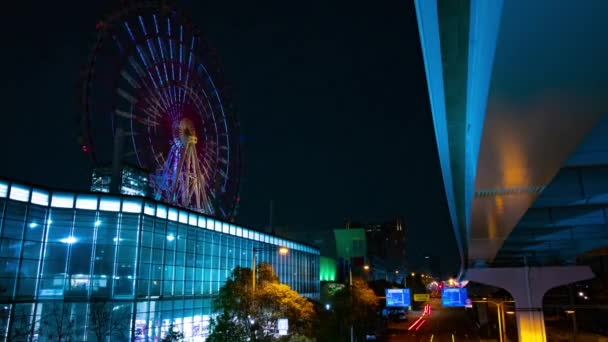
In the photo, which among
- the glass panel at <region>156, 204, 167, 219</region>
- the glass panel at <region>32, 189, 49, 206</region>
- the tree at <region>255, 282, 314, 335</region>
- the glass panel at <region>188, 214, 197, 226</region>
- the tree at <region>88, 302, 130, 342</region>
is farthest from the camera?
the glass panel at <region>188, 214, 197, 226</region>

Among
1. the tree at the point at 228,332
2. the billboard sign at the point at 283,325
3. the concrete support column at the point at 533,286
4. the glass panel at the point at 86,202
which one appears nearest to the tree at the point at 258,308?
the tree at the point at 228,332

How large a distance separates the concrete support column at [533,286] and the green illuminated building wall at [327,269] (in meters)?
41.4

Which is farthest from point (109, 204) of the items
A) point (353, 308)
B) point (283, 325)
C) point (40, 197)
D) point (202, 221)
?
point (353, 308)

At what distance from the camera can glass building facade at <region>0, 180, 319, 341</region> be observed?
24.7m

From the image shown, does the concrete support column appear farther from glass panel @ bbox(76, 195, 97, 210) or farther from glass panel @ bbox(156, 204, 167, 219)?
glass panel @ bbox(76, 195, 97, 210)

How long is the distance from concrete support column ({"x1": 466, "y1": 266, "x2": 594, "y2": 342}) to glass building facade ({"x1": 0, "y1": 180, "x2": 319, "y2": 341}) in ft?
63.0

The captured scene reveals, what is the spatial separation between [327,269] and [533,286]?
45.5 meters

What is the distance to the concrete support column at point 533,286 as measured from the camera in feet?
95.6

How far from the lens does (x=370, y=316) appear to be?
48.9 metres

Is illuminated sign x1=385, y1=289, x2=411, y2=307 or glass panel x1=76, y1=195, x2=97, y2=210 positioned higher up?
glass panel x1=76, y1=195, x2=97, y2=210

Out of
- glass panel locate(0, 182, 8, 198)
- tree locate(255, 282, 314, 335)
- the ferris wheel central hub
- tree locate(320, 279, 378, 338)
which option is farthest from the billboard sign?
the ferris wheel central hub

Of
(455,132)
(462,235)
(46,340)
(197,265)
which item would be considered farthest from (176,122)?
(455,132)

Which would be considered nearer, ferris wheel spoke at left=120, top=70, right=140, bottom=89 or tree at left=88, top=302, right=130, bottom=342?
tree at left=88, top=302, right=130, bottom=342

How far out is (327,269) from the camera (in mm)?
73125
